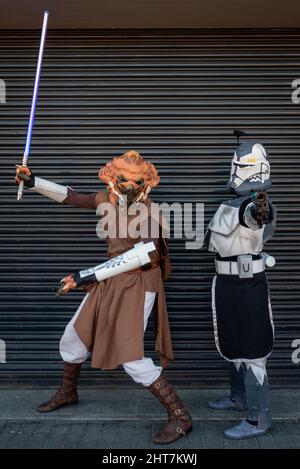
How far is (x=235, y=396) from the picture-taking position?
16.4 ft

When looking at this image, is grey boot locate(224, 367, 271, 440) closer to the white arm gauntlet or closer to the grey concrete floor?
the grey concrete floor

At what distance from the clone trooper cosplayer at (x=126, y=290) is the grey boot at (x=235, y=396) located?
1.93ft

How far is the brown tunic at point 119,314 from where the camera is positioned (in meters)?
4.44

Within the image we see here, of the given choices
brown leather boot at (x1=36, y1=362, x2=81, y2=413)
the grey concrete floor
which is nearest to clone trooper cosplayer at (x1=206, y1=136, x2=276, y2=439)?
the grey concrete floor

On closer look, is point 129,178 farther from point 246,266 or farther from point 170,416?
point 170,416

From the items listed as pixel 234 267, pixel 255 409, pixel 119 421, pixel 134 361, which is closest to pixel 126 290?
pixel 134 361

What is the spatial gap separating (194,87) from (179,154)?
58 cm

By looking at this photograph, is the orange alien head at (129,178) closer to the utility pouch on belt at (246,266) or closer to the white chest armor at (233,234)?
the white chest armor at (233,234)

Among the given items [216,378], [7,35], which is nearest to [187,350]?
[216,378]

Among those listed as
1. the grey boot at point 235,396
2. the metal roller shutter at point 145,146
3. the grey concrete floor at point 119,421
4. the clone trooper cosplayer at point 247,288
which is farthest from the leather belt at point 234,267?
the grey concrete floor at point 119,421

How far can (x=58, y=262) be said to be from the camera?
554 cm

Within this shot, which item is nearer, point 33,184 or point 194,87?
point 33,184

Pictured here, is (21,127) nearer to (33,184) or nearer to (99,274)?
(33,184)

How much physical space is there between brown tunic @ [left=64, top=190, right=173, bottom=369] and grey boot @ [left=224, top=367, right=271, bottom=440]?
0.61 m
